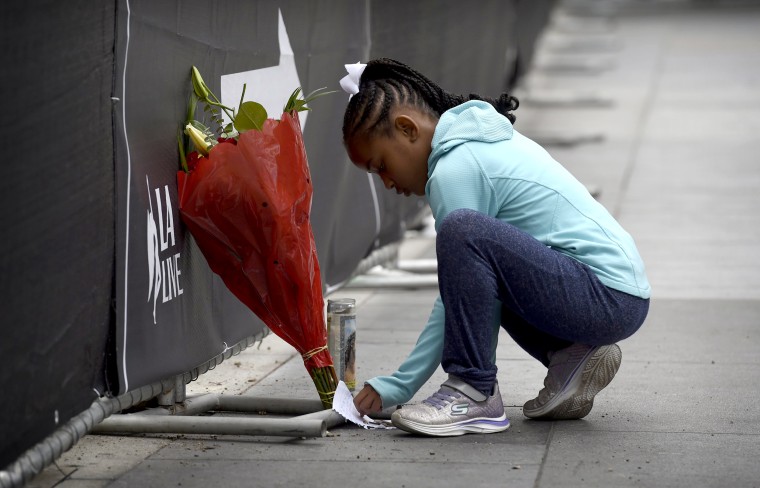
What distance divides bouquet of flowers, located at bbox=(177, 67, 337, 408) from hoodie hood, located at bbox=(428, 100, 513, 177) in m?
0.40

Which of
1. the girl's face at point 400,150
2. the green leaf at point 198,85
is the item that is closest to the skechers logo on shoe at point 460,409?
the girl's face at point 400,150

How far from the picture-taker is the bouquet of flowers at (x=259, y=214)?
3.52 metres

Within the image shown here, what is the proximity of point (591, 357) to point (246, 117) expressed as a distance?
4.02ft

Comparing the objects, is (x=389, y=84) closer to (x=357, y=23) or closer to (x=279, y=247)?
(x=279, y=247)

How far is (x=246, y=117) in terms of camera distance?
3.71 m

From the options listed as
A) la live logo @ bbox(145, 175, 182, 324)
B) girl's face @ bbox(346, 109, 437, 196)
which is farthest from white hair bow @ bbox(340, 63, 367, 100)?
la live logo @ bbox(145, 175, 182, 324)

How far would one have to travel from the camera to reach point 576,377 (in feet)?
12.3

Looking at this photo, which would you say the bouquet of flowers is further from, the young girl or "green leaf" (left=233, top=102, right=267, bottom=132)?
the young girl

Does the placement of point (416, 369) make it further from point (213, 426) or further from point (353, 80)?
point (353, 80)

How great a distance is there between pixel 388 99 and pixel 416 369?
0.79 metres

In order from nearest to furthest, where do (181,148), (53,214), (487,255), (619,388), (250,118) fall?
(53,214)
(487,255)
(181,148)
(250,118)
(619,388)

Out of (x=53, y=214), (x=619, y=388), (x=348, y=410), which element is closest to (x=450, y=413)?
(x=348, y=410)

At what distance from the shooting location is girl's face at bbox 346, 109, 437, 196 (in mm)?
3646

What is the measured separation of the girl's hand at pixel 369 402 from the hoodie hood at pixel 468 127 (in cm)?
66
